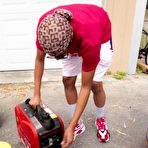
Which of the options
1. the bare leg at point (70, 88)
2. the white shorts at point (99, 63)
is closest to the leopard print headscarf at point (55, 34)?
the white shorts at point (99, 63)

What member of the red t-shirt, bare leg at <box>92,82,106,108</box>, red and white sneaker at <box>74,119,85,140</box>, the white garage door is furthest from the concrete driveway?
the red t-shirt

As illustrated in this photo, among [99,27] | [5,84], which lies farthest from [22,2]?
[99,27]

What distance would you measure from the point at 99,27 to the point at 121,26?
6.32 feet

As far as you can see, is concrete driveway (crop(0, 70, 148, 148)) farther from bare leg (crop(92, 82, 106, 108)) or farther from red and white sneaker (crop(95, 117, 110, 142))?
bare leg (crop(92, 82, 106, 108))

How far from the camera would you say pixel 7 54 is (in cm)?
390

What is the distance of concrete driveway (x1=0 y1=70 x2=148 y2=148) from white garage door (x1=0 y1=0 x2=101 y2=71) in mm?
186

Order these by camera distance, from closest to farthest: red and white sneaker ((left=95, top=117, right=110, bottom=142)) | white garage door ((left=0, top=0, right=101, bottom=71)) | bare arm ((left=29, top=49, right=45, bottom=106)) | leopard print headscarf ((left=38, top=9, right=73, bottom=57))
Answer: leopard print headscarf ((left=38, top=9, right=73, bottom=57)) → bare arm ((left=29, top=49, right=45, bottom=106)) → red and white sneaker ((left=95, top=117, right=110, bottom=142)) → white garage door ((left=0, top=0, right=101, bottom=71))

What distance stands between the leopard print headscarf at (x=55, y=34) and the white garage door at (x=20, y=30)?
2.24 meters

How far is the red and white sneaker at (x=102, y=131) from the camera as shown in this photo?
98.1 inches

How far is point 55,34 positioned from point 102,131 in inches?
54.5

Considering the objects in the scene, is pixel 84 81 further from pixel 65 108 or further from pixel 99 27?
pixel 65 108

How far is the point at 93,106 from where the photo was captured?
3.07 m

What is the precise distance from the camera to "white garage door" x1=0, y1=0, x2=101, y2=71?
11.8ft

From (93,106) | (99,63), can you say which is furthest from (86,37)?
(93,106)
